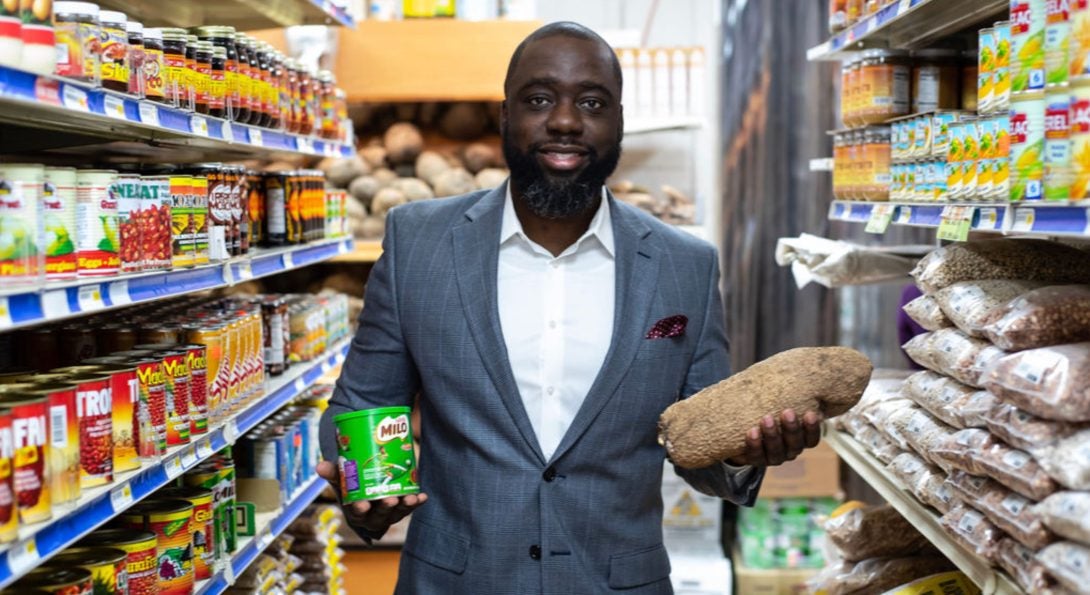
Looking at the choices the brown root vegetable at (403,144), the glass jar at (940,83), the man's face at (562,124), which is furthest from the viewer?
the brown root vegetable at (403,144)

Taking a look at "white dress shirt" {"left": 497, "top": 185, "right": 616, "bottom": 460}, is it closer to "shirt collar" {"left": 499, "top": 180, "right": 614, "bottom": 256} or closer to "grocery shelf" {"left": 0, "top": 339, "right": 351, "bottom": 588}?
"shirt collar" {"left": 499, "top": 180, "right": 614, "bottom": 256}

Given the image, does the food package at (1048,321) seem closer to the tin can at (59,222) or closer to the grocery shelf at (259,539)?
the tin can at (59,222)

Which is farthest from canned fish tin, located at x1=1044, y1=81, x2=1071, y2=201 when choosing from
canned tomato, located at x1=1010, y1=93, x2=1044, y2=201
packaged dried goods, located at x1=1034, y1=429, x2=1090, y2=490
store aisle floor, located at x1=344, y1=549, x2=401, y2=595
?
store aisle floor, located at x1=344, y1=549, x2=401, y2=595

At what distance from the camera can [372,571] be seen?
200 inches

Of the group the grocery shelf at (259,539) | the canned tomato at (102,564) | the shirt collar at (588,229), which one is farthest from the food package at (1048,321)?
the grocery shelf at (259,539)

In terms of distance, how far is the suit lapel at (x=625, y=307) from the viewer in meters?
2.29

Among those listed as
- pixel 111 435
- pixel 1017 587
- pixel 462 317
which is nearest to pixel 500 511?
pixel 462 317

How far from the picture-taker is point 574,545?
231 cm

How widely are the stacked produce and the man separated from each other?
0.37m

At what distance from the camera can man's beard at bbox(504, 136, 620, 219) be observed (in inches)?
91.4

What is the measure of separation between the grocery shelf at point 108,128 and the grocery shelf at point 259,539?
0.98m

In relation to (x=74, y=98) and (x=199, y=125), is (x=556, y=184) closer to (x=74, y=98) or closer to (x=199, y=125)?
(x=199, y=125)

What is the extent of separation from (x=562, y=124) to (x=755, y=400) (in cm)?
64

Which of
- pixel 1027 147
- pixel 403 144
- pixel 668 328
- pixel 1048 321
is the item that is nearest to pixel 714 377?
pixel 668 328
